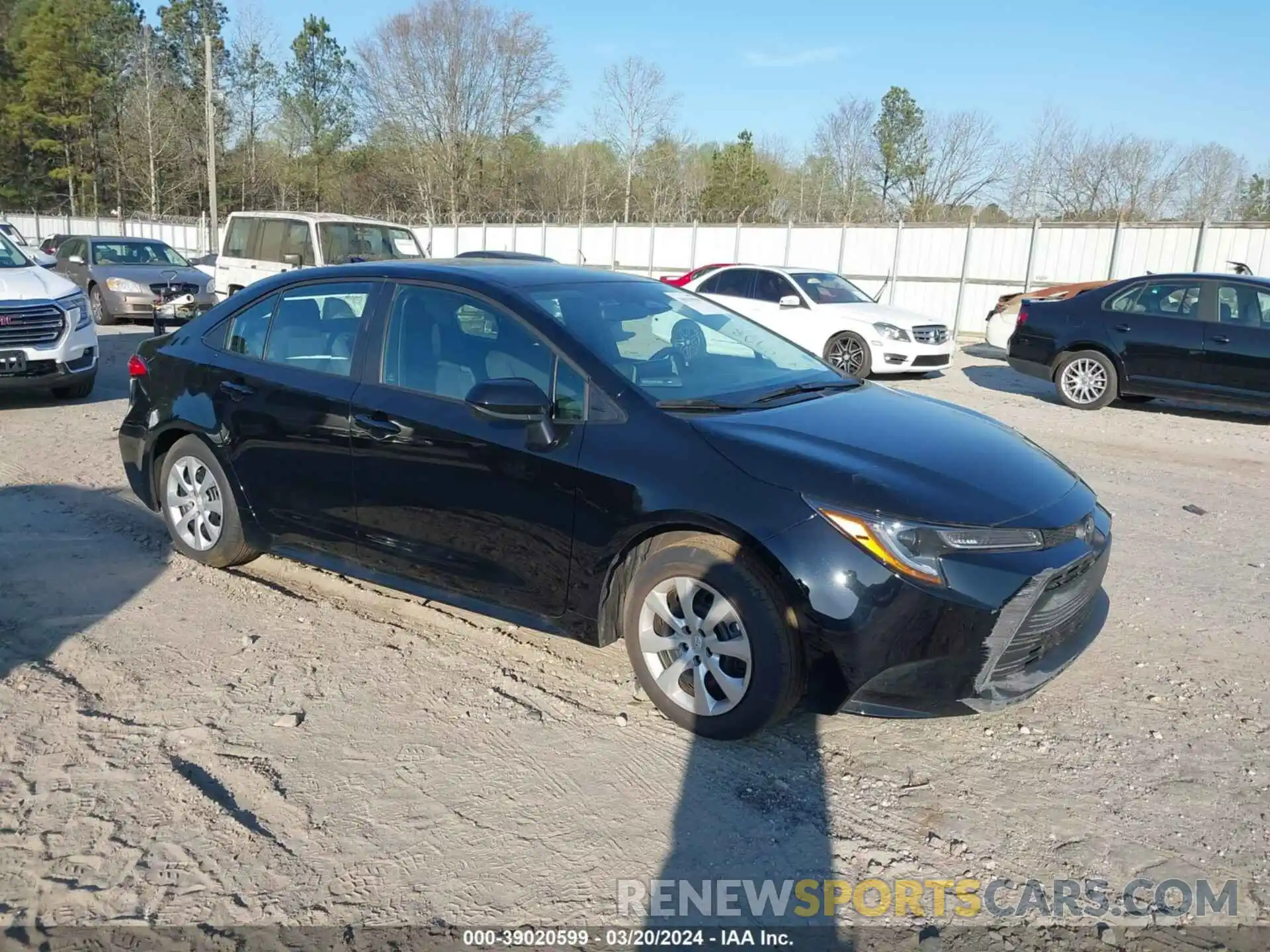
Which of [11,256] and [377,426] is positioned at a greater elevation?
[11,256]

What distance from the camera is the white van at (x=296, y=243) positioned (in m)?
14.5

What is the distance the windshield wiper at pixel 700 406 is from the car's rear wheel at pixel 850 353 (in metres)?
9.86

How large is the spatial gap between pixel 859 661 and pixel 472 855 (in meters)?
1.40

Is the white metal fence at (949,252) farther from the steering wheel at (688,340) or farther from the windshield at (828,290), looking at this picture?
the steering wheel at (688,340)

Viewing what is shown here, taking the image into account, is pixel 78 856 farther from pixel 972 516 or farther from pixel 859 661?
pixel 972 516

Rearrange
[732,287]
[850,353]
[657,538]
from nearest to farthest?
[657,538] < [850,353] < [732,287]

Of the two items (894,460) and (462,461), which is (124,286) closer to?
(462,461)

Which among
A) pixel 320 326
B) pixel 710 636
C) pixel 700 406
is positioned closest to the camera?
pixel 710 636

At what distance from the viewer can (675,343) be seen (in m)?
4.45

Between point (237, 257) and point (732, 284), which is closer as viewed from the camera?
point (732, 284)

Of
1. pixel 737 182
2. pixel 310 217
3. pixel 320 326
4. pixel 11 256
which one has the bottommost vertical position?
pixel 320 326

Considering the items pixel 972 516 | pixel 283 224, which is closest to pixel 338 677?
pixel 972 516

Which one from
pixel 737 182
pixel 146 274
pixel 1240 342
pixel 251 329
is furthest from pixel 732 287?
pixel 737 182

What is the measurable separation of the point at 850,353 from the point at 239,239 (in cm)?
961
